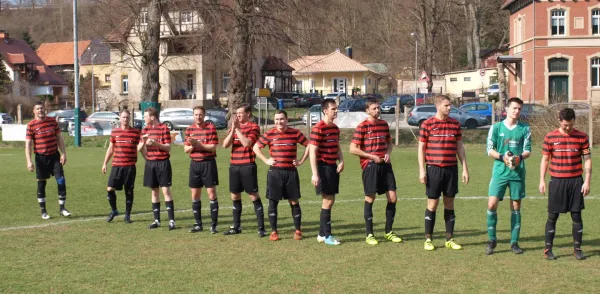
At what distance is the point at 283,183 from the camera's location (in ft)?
34.0

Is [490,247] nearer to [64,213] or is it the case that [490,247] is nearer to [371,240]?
[371,240]

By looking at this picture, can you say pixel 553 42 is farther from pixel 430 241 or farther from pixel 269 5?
pixel 430 241

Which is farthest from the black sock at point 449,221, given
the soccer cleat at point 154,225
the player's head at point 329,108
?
the soccer cleat at point 154,225

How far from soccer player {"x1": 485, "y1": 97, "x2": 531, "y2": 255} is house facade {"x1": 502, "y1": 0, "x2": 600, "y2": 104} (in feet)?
147

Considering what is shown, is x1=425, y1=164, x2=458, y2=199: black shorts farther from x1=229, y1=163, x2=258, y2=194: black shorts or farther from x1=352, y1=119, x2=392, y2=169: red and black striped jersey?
x1=229, y1=163, x2=258, y2=194: black shorts

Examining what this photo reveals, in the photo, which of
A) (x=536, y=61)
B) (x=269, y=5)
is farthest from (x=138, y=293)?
(x=536, y=61)

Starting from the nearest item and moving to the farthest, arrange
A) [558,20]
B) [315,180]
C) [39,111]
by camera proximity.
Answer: [315,180] → [39,111] → [558,20]

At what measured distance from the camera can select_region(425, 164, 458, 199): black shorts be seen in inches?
371

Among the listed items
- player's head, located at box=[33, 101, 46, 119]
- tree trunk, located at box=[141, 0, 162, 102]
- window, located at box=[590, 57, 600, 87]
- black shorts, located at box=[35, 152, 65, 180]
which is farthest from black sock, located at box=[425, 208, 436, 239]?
Result: window, located at box=[590, 57, 600, 87]

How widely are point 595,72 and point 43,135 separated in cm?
4764

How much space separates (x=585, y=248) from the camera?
957 centimetres

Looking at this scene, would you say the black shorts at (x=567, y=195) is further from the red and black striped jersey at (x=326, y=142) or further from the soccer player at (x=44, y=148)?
the soccer player at (x=44, y=148)

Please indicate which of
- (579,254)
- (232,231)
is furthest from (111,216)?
(579,254)

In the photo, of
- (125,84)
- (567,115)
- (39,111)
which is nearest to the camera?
(567,115)
